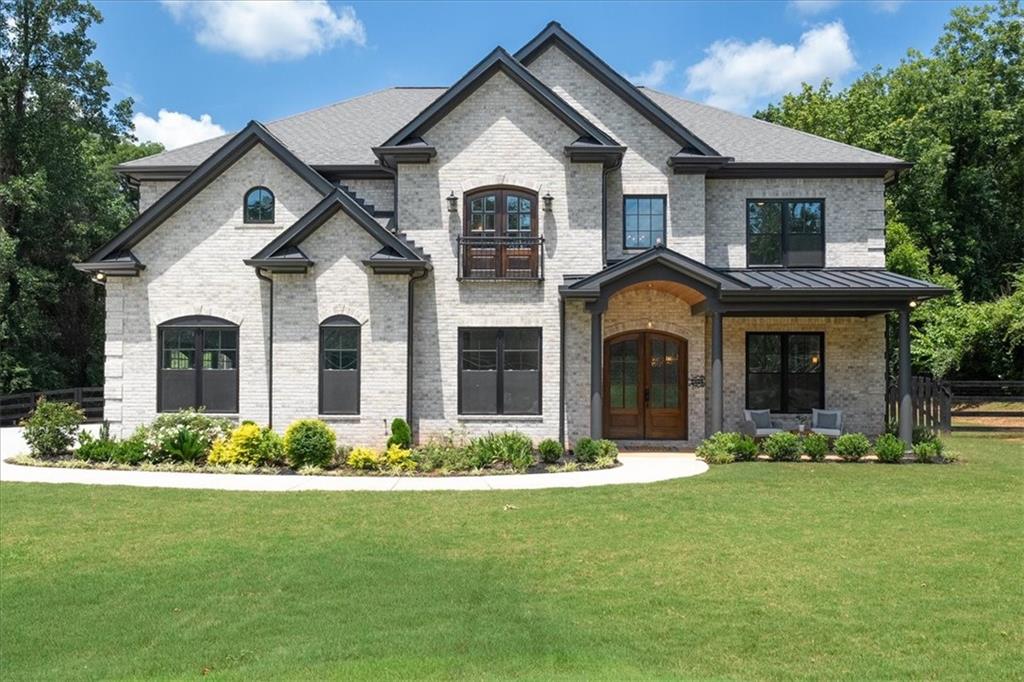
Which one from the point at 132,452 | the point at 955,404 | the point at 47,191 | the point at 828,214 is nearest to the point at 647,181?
the point at 828,214

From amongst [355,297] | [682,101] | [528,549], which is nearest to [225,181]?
[355,297]

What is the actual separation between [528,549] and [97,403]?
84.2 ft

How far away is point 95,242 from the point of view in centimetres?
2927

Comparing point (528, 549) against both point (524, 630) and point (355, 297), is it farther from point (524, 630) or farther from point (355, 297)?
point (355, 297)

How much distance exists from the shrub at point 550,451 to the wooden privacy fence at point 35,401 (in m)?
17.7

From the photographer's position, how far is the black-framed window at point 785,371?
17.0 metres

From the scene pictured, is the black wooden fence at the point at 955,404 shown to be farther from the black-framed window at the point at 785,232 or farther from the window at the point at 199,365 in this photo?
the window at the point at 199,365

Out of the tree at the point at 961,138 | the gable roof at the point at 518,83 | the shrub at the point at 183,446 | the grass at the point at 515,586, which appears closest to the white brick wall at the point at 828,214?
the gable roof at the point at 518,83

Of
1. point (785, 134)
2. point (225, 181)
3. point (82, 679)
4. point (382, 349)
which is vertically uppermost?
point (785, 134)

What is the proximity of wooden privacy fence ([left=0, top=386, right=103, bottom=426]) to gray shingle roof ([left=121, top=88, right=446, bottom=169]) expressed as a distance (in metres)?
11.2

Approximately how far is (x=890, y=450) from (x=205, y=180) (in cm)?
1648

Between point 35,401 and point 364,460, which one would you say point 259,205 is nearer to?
point 364,460

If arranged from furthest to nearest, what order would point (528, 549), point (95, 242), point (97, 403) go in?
1. point (95, 242)
2. point (97, 403)
3. point (528, 549)

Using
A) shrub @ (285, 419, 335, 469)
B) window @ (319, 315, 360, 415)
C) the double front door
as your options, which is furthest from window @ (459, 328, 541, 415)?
shrub @ (285, 419, 335, 469)
